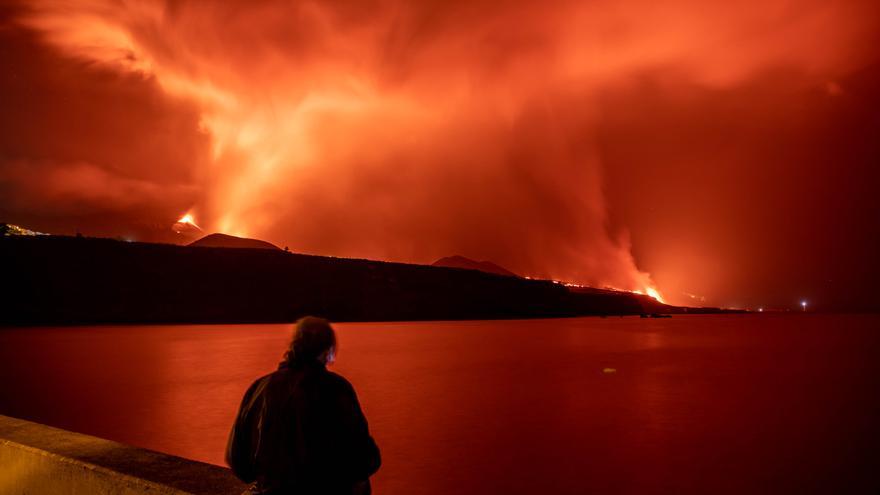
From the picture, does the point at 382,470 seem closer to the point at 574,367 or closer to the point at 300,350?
the point at 300,350

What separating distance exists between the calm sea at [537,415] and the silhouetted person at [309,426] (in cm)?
501

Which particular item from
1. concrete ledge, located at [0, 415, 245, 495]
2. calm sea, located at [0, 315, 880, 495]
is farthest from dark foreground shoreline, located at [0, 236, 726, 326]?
concrete ledge, located at [0, 415, 245, 495]

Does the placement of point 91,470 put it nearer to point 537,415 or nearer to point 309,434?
point 309,434

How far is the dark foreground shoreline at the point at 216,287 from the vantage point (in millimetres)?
58719

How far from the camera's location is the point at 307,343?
10.3 feet

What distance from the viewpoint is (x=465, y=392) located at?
1547 centimetres

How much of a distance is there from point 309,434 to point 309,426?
4 centimetres

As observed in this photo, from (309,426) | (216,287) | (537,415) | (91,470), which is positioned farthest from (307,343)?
(216,287)

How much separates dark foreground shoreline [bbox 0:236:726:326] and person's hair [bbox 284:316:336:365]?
54197mm

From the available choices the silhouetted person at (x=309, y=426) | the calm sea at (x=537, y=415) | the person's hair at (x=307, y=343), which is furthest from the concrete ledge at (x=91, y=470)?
the calm sea at (x=537, y=415)

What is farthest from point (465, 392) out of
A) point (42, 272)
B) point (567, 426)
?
point (42, 272)

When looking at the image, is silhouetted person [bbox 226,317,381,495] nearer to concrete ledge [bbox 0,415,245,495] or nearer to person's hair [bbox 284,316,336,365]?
person's hair [bbox 284,316,336,365]

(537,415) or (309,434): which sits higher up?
(309,434)

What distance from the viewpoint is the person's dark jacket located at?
10.1 ft
